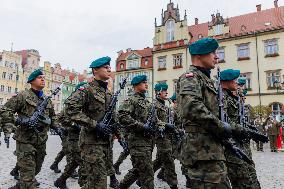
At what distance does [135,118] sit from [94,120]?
1.66m

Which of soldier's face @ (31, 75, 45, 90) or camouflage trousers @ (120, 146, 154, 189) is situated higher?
soldier's face @ (31, 75, 45, 90)

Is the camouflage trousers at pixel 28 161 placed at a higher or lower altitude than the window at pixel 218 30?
lower

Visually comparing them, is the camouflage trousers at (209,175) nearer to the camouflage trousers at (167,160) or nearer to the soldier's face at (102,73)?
the soldier's face at (102,73)

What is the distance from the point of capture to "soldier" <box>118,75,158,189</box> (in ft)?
18.4

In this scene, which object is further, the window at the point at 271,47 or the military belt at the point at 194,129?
the window at the point at 271,47

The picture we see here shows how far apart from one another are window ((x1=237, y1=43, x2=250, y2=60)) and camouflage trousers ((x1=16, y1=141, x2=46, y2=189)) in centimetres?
3118

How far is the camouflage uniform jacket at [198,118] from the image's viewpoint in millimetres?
2961

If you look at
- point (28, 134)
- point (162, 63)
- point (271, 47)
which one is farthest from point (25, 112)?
point (162, 63)

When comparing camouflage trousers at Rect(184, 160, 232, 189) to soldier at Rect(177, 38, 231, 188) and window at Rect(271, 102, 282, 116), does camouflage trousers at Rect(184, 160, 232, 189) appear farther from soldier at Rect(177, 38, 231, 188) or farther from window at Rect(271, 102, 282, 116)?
window at Rect(271, 102, 282, 116)

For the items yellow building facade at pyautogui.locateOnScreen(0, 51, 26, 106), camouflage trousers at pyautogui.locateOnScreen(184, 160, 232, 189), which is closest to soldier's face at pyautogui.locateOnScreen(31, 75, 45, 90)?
camouflage trousers at pyautogui.locateOnScreen(184, 160, 232, 189)

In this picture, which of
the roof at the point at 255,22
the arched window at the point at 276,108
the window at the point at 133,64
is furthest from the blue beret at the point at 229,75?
the window at the point at 133,64

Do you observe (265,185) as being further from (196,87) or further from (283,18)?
(283,18)

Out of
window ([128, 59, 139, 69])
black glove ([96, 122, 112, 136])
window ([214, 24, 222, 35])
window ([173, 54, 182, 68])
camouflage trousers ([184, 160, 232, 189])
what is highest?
window ([214, 24, 222, 35])

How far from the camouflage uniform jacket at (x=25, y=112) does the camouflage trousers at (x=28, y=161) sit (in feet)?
0.37
